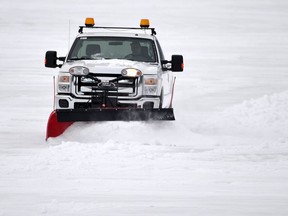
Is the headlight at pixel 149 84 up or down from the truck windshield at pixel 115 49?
down

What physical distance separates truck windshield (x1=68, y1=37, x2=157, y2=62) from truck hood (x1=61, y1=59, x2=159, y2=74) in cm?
43

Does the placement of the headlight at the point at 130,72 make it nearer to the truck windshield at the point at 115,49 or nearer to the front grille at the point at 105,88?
the front grille at the point at 105,88

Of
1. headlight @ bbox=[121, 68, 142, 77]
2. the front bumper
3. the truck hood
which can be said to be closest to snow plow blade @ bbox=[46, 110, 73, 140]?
the front bumper

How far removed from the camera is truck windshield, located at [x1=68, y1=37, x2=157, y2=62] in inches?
408

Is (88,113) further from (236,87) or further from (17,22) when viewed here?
(17,22)

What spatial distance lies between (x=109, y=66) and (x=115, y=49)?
0.96 meters

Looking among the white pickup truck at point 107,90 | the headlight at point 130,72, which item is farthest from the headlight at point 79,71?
the headlight at point 130,72

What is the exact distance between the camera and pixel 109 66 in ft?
31.6

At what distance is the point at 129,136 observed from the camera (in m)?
9.34

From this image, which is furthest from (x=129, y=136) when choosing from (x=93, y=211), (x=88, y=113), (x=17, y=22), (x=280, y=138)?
(x=17, y=22)

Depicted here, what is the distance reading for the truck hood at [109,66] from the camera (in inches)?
378

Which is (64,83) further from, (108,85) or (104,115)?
(104,115)

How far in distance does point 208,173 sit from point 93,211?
1.93 metres

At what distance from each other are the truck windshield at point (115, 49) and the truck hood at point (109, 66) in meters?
0.43
